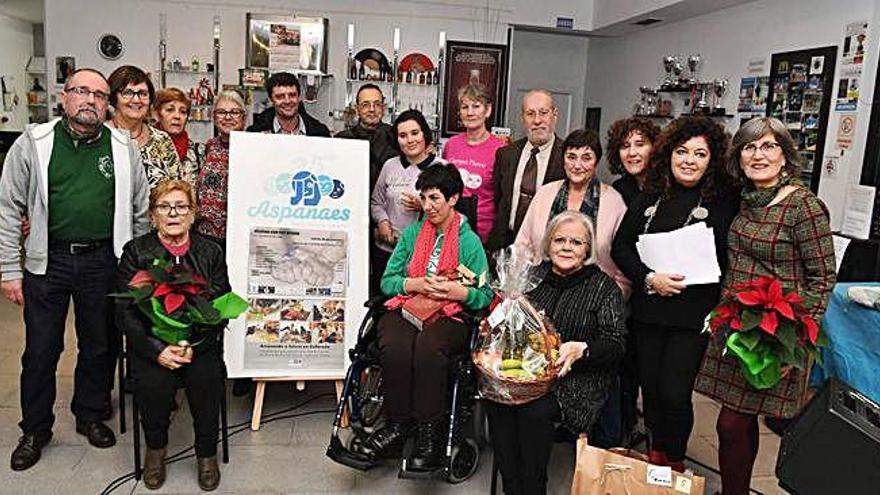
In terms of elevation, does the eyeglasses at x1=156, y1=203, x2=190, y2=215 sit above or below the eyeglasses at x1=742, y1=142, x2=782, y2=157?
below

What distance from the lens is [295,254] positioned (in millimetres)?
3031

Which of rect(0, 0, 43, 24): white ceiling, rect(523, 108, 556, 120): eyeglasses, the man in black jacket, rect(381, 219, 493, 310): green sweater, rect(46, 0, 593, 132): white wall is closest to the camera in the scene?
rect(381, 219, 493, 310): green sweater

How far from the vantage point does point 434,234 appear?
2.84 m

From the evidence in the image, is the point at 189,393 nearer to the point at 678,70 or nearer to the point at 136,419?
the point at 136,419

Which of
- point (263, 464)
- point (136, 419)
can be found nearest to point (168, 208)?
point (136, 419)

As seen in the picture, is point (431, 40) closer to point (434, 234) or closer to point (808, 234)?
point (434, 234)

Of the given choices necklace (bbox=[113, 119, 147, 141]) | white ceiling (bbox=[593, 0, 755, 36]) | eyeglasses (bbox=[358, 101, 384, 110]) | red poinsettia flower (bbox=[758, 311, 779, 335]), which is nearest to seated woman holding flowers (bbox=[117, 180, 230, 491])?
necklace (bbox=[113, 119, 147, 141])

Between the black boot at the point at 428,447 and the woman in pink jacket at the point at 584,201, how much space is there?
0.80 m

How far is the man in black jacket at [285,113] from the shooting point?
336cm

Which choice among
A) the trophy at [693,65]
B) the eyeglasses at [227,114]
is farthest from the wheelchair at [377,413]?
the trophy at [693,65]

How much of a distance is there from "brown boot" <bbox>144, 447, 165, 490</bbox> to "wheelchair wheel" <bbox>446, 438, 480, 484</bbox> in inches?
43.0

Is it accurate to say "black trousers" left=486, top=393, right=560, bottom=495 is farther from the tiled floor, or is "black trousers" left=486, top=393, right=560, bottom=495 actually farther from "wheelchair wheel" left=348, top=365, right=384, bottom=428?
"wheelchair wheel" left=348, top=365, right=384, bottom=428

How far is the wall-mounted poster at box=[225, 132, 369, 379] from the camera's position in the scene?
2984 millimetres

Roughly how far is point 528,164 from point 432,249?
25.9 inches
